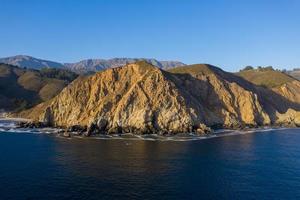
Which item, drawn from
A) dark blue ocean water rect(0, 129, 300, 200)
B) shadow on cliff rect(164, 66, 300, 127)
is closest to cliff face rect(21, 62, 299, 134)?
shadow on cliff rect(164, 66, 300, 127)

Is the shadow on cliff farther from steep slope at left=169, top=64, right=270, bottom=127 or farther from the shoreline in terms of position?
the shoreline

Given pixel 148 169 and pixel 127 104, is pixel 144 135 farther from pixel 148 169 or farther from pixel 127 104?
pixel 148 169

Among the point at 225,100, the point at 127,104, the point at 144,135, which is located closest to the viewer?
the point at 144,135

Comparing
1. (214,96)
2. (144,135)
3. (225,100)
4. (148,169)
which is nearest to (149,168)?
(148,169)

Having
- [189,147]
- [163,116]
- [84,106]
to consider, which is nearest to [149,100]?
[163,116]

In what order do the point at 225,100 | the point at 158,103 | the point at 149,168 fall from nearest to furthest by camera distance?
the point at 149,168 < the point at 158,103 < the point at 225,100

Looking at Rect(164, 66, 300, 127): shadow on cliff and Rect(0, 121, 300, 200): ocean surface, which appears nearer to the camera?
Rect(0, 121, 300, 200): ocean surface

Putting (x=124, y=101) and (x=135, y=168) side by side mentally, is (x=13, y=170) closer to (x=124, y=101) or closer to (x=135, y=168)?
(x=135, y=168)
